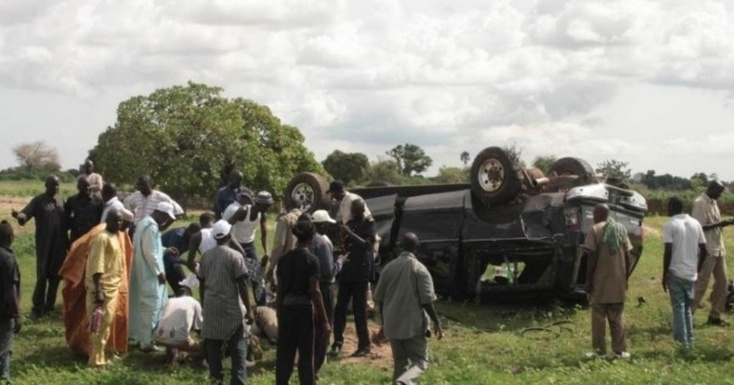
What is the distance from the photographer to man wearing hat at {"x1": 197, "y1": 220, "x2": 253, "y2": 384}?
9.50 metres

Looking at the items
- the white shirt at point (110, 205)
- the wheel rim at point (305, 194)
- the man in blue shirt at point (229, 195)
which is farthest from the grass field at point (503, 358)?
the wheel rim at point (305, 194)

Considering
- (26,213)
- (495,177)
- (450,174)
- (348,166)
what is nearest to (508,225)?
(495,177)

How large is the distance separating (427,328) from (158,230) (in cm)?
334

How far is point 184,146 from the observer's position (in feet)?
132

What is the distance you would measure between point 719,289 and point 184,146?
96.5 feet

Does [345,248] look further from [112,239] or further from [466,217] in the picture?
[466,217]

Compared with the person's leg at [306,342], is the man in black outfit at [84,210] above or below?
above

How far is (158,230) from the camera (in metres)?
11.4

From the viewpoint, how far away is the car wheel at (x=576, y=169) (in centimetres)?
1516

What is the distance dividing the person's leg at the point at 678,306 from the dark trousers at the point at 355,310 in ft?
11.3

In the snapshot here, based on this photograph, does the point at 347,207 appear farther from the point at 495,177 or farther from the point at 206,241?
the point at 495,177

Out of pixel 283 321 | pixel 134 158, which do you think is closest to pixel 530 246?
pixel 283 321

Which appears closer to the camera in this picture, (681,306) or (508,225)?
(681,306)

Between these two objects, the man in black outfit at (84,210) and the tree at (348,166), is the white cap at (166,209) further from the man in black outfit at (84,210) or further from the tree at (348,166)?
the tree at (348,166)
